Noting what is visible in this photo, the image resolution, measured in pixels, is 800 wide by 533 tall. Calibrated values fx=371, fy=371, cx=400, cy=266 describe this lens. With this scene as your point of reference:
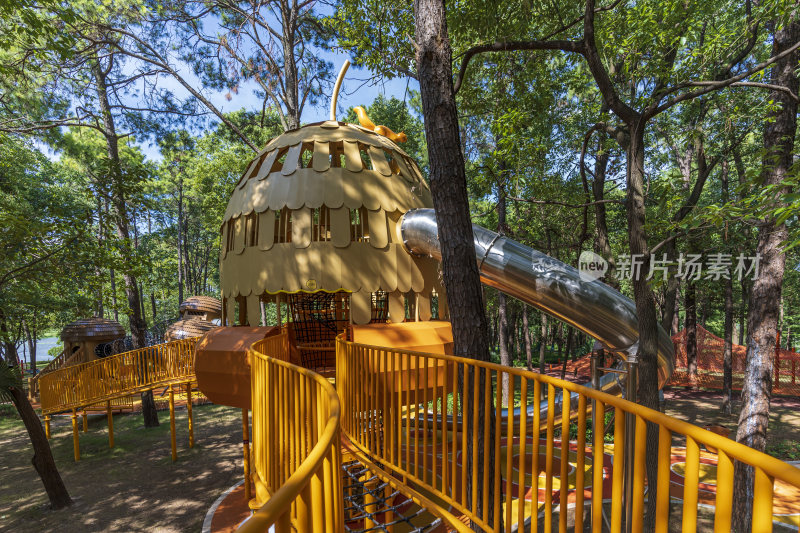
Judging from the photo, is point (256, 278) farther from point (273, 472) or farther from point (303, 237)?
point (273, 472)

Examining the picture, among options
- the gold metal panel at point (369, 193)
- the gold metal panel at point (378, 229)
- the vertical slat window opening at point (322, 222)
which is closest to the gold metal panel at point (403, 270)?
the gold metal panel at point (378, 229)

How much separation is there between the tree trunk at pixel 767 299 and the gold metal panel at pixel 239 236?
31.9 feet

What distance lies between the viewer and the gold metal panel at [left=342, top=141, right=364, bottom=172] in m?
7.64

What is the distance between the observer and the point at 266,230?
7418mm

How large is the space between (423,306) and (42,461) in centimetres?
1025

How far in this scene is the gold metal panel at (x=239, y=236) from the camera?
774 cm

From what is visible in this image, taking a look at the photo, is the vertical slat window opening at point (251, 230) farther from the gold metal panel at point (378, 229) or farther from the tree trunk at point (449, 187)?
the tree trunk at point (449, 187)

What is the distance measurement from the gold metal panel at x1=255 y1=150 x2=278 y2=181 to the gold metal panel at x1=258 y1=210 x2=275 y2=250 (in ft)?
3.11

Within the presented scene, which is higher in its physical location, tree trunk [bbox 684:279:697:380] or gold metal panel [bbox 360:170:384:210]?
gold metal panel [bbox 360:170:384:210]

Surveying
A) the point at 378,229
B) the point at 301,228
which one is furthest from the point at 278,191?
the point at 378,229

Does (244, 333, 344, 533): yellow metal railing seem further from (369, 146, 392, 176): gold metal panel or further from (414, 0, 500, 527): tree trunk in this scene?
(369, 146, 392, 176): gold metal panel

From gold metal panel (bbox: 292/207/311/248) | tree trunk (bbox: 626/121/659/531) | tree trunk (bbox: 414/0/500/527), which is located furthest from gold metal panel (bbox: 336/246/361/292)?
tree trunk (bbox: 626/121/659/531)

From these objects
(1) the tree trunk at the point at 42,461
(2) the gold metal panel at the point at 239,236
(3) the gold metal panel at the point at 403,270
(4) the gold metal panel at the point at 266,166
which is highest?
(4) the gold metal panel at the point at 266,166

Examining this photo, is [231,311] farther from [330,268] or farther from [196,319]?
[196,319]
